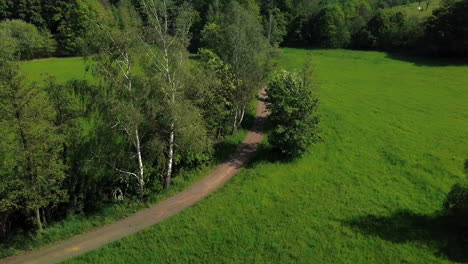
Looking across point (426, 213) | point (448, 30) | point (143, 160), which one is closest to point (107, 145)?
point (143, 160)

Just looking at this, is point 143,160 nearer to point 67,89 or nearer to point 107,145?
point 107,145

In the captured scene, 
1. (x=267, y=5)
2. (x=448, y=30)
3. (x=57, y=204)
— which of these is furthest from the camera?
(x=267, y=5)

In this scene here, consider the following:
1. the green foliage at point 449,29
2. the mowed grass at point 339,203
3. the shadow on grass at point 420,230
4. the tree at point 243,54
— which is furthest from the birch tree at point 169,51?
the green foliage at point 449,29

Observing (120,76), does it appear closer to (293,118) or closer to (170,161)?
(170,161)

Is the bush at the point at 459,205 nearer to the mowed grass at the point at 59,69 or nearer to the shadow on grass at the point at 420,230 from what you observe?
the shadow on grass at the point at 420,230

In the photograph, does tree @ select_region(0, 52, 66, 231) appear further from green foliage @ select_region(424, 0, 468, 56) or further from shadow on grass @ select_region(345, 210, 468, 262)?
green foliage @ select_region(424, 0, 468, 56)

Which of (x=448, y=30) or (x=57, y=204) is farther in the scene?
(x=448, y=30)

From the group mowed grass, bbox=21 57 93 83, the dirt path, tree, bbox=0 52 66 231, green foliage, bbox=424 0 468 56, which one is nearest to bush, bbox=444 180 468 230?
the dirt path
